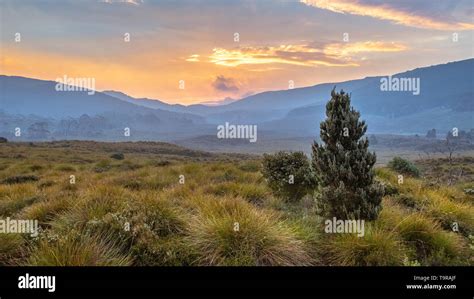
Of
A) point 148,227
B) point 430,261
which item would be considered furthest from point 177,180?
point 430,261

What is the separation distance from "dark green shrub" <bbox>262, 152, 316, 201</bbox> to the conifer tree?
272 cm

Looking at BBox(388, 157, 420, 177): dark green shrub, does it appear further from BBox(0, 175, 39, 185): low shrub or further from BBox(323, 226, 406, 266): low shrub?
BBox(0, 175, 39, 185): low shrub

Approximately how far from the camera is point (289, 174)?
Answer: 10.7 metres

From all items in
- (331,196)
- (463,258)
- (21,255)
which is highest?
(331,196)

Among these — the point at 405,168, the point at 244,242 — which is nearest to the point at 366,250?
the point at 244,242

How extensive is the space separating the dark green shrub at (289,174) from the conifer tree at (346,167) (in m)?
2.72

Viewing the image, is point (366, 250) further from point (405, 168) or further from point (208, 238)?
point (405, 168)

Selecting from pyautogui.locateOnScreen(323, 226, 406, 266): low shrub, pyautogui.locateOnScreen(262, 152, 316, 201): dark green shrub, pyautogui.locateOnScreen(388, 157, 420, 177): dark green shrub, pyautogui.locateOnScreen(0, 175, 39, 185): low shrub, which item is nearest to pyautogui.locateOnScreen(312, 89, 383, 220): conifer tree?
pyautogui.locateOnScreen(323, 226, 406, 266): low shrub

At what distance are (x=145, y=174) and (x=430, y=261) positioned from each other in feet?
44.9

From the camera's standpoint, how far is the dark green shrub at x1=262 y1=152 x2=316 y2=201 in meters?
10.7

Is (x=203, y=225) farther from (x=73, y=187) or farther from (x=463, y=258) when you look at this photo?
(x=73, y=187)

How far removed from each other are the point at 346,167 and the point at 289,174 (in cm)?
316

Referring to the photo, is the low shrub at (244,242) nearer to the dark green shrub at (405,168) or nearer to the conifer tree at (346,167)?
the conifer tree at (346,167)
